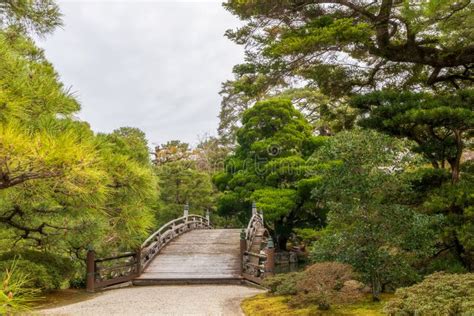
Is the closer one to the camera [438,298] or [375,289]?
[438,298]

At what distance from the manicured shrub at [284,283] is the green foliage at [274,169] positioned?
851 cm

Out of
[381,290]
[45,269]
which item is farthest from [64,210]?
[381,290]

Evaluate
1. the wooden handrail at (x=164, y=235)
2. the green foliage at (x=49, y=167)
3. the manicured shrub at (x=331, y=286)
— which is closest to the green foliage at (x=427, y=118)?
the manicured shrub at (x=331, y=286)

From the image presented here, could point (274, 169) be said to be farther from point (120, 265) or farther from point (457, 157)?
point (457, 157)

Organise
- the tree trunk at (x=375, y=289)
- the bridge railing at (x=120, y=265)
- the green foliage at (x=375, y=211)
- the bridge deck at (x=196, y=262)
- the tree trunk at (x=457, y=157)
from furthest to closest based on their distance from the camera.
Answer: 1. the bridge deck at (x=196, y=262)
2. the bridge railing at (x=120, y=265)
3. the tree trunk at (x=457, y=157)
4. the tree trunk at (x=375, y=289)
5. the green foliage at (x=375, y=211)

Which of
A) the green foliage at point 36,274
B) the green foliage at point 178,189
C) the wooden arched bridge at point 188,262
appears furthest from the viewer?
the green foliage at point 178,189

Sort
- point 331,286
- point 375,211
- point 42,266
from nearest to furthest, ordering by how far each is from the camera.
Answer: point 331,286
point 375,211
point 42,266

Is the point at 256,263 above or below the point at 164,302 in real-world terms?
above

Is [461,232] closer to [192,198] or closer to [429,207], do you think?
[429,207]

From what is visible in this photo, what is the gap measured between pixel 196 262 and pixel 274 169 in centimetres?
618

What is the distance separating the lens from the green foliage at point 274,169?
17297mm

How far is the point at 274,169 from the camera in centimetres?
1806

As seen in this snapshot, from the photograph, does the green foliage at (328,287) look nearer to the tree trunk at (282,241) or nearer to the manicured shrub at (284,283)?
the manicured shrub at (284,283)

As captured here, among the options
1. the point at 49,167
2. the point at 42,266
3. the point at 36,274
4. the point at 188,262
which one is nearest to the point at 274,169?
the point at 188,262
